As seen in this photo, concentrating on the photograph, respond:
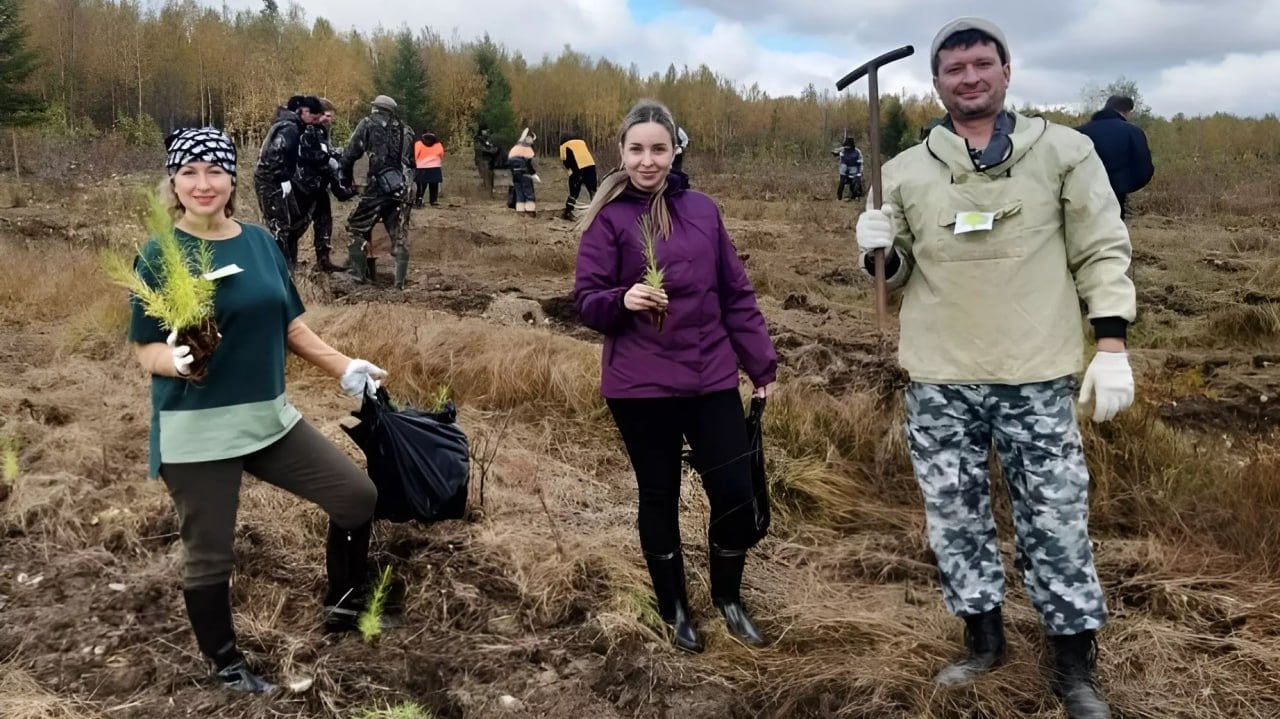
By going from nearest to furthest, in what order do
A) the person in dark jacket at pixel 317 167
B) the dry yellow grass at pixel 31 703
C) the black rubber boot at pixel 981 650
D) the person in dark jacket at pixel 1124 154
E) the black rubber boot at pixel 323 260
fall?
the dry yellow grass at pixel 31 703 < the black rubber boot at pixel 981 650 < the person in dark jacket at pixel 1124 154 < the person in dark jacket at pixel 317 167 < the black rubber boot at pixel 323 260

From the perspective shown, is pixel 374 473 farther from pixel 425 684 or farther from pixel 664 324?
pixel 664 324

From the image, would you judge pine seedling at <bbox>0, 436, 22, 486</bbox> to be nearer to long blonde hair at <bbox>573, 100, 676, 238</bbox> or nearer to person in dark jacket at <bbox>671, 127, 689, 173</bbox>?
long blonde hair at <bbox>573, 100, 676, 238</bbox>

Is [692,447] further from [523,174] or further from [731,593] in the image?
[523,174]

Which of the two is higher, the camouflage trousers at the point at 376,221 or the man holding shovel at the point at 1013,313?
the camouflage trousers at the point at 376,221

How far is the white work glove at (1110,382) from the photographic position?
210cm

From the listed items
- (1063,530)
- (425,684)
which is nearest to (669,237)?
(1063,530)

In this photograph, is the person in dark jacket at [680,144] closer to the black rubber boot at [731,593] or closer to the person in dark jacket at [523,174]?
the black rubber boot at [731,593]

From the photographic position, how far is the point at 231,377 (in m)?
2.23

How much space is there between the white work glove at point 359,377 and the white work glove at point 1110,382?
1.88 meters

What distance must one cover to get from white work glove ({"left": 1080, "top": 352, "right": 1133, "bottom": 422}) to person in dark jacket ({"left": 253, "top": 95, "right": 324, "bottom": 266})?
6438mm

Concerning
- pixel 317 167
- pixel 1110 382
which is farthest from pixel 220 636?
pixel 317 167

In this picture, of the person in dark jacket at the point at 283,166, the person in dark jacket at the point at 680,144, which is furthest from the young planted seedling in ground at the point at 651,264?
the person in dark jacket at the point at 283,166

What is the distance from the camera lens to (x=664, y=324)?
7.95ft

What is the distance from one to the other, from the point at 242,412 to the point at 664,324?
1104mm
